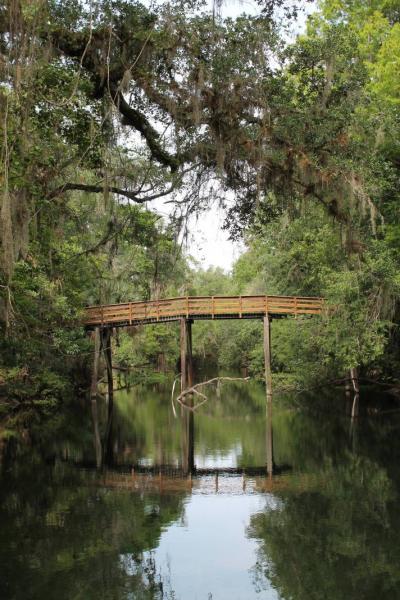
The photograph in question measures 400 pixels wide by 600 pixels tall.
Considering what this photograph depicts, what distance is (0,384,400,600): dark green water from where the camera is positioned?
674 centimetres

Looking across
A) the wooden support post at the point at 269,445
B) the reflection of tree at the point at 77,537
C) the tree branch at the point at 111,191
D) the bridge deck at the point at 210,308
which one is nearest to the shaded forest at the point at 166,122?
the tree branch at the point at 111,191

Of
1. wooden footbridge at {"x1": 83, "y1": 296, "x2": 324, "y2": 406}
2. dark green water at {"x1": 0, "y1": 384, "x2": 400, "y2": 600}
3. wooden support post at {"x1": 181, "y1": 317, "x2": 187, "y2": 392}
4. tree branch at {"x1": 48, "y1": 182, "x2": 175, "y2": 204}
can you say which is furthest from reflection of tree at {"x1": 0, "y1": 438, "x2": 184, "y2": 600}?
wooden footbridge at {"x1": 83, "y1": 296, "x2": 324, "y2": 406}

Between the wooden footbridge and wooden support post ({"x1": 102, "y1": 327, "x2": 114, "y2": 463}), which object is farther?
the wooden footbridge

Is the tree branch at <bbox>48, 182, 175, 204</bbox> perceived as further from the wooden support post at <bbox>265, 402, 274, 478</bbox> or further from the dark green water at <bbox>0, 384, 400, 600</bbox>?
the wooden support post at <bbox>265, 402, 274, 478</bbox>

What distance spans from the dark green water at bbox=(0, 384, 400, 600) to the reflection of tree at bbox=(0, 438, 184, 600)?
0.02m

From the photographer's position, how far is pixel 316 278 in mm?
27891

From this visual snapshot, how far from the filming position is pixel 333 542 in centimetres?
789

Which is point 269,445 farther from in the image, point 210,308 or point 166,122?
point 210,308

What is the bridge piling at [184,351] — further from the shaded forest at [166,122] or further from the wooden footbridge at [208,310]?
the shaded forest at [166,122]

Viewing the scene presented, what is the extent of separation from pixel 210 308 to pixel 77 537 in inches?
711

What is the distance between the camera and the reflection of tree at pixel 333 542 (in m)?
6.59

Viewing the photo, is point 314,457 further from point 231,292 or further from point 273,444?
point 231,292

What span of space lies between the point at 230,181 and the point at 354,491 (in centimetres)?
524

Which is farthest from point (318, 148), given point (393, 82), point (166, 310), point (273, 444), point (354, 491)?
point (166, 310)
